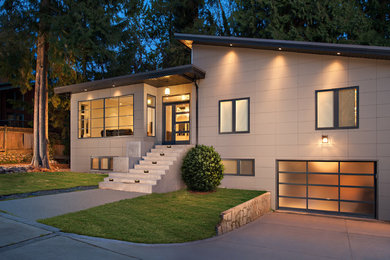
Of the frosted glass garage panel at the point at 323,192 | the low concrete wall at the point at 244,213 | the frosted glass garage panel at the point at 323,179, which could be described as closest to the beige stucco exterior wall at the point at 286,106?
the frosted glass garage panel at the point at 323,179

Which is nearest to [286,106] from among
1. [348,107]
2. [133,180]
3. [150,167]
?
[348,107]

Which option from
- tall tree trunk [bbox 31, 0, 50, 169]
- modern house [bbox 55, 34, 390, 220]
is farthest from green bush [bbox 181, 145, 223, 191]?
tall tree trunk [bbox 31, 0, 50, 169]

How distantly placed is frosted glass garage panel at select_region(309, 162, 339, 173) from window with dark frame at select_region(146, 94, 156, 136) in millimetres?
7177

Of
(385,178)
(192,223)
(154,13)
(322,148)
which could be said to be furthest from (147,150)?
(154,13)

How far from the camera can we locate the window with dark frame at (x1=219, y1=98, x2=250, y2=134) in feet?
37.4

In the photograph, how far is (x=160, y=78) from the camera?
12359mm

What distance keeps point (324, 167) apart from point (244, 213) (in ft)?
13.3

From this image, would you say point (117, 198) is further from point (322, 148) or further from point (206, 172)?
point (322, 148)

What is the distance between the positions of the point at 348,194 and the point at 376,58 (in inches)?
181

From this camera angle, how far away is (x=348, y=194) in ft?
32.0

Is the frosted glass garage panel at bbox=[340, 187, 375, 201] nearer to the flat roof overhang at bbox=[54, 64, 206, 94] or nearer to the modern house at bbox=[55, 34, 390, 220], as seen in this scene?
the modern house at bbox=[55, 34, 390, 220]

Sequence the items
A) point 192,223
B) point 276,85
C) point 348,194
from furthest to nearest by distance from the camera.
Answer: point 276,85 < point 348,194 < point 192,223

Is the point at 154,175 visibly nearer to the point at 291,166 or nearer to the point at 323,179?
the point at 291,166

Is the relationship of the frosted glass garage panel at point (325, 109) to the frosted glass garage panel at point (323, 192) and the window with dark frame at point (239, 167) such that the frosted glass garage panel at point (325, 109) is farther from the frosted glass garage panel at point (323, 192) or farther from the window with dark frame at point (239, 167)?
the window with dark frame at point (239, 167)
